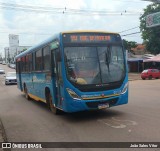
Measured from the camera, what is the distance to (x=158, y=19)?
31297 mm

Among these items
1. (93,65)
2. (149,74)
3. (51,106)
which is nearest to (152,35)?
(149,74)

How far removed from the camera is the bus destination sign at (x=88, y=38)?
35.2 ft

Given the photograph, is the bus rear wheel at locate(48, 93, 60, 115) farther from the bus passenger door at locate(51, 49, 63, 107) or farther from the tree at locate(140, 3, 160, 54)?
the tree at locate(140, 3, 160, 54)

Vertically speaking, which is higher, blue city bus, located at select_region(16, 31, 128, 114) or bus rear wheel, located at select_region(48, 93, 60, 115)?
blue city bus, located at select_region(16, 31, 128, 114)

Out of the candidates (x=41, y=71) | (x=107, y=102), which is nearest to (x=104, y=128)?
(x=107, y=102)

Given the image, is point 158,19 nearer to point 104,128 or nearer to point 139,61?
point 104,128

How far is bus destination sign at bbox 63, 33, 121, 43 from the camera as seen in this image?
1073 centimetres

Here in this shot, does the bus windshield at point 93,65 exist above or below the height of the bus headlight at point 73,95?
above

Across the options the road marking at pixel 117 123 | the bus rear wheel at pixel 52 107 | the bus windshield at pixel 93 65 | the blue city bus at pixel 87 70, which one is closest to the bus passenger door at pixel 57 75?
the blue city bus at pixel 87 70

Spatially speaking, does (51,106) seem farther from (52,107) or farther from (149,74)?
(149,74)

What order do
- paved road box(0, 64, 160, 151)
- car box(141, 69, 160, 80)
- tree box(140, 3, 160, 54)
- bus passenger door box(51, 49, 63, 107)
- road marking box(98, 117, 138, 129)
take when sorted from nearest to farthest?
paved road box(0, 64, 160, 151) → road marking box(98, 117, 138, 129) → bus passenger door box(51, 49, 63, 107) → car box(141, 69, 160, 80) → tree box(140, 3, 160, 54)

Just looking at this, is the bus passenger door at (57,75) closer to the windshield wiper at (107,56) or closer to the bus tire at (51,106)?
the bus tire at (51,106)

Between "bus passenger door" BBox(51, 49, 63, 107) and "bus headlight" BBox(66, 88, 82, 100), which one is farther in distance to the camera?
"bus passenger door" BBox(51, 49, 63, 107)

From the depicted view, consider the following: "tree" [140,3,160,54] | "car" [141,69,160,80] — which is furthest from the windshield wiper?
"tree" [140,3,160,54]
